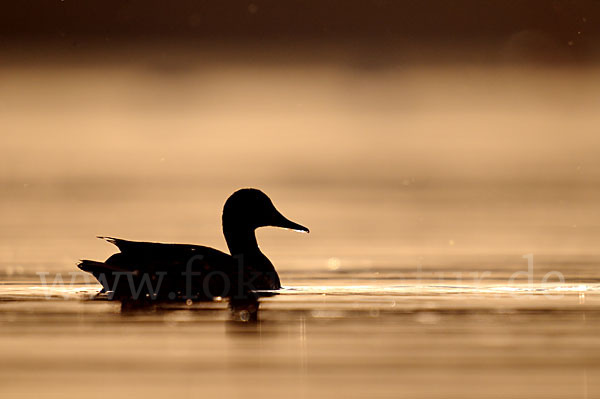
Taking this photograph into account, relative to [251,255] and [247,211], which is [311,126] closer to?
[247,211]

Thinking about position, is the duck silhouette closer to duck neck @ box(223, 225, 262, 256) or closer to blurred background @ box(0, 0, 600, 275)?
duck neck @ box(223, 225, 262, 256)

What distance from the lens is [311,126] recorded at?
34406mm

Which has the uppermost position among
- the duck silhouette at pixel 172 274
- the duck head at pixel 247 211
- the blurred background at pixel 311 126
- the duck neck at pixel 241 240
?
the blurred background at pixel 311 126

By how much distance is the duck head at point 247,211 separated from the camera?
42.7 feet

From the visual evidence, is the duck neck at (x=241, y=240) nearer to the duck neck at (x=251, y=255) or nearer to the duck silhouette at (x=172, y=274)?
the duck neck at (x=251, y=255)

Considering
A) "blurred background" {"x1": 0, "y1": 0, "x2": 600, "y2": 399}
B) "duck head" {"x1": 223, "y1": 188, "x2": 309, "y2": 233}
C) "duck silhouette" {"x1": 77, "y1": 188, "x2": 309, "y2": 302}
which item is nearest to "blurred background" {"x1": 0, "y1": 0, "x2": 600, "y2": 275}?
"blurred background" {"x1": 0, "y1": 0, "x2": 600, "y2": 399}

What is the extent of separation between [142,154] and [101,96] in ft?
44.3

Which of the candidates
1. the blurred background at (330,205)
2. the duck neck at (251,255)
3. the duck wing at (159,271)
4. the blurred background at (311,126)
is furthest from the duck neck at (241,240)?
the duck wing at (159,271)

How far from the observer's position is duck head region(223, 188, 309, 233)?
13023mm

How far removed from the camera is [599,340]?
9.28m

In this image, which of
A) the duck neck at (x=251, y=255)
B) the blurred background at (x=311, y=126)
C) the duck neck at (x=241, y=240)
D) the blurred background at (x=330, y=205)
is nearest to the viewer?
the blurred background at (x=330, y=205)

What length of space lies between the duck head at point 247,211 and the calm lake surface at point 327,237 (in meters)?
0.51

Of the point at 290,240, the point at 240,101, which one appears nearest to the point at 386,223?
the point at 290,240

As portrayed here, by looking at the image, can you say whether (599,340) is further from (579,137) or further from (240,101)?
(240,101)
